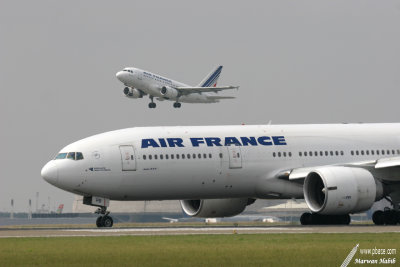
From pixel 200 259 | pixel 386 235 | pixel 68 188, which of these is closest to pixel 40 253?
pixel 200 259

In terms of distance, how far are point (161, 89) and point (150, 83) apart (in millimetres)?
1526

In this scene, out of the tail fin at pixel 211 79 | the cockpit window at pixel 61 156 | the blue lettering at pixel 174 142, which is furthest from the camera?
the tail fin at pixel 211 79

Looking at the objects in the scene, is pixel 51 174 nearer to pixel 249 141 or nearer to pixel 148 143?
pixel 148 143

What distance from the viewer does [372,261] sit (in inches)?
977

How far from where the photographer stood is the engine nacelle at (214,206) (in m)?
47.6

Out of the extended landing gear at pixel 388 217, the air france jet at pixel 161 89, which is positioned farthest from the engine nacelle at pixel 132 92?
the extended landing gear at pixel 388 217

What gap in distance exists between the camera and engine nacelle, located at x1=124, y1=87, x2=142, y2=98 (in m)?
106

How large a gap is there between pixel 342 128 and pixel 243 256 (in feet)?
71.8

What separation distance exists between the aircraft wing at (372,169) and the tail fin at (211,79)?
71.5m

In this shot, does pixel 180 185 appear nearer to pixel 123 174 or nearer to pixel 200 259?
pixel 123 174

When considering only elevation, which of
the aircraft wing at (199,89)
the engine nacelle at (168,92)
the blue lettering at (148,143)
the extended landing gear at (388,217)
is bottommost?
the extended landing gear at (388,217)

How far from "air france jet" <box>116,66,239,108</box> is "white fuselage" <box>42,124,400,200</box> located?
196 feet

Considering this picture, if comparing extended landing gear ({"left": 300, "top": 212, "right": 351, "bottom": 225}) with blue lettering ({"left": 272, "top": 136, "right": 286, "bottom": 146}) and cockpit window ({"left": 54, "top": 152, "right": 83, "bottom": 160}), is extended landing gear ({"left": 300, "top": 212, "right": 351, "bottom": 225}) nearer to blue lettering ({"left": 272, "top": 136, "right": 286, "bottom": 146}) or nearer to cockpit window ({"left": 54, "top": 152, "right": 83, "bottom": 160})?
blue lettering ({"left": 272, "top": 136, "right": 286, "bottom": 146})

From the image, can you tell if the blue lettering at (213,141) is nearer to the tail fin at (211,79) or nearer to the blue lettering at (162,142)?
the blue lettering at (162,142)
